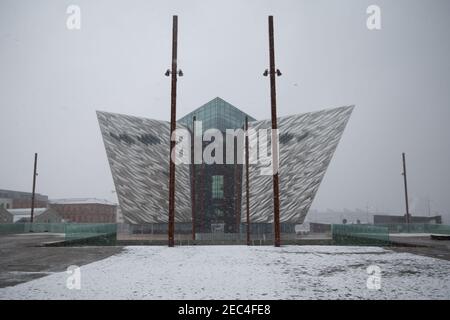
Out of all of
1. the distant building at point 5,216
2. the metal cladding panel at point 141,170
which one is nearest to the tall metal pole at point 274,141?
the metal cladding panel at point 141,170

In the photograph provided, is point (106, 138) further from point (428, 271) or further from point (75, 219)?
point (75, 219)

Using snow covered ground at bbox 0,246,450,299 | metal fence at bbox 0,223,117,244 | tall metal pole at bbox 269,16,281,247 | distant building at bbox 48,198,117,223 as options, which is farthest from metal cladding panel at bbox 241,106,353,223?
distant building at bbox 48,198,117,223

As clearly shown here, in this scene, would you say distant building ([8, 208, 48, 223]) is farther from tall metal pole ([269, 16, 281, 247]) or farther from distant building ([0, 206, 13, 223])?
tall metal pole ([269, 16, 281, 247])

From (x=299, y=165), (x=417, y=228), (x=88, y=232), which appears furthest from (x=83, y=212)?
(x=417, y=228)

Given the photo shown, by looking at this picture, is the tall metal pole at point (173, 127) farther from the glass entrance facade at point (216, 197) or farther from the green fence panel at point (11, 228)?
the glass entrance facade at point (216, 197)

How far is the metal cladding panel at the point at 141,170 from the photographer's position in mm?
38531

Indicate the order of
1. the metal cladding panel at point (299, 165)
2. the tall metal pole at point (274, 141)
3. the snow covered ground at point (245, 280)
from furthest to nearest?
the metal cladding panel at point (299, 165)
the tall metal pole at point (274, 141)
the snow covered ground at point (245, 280)

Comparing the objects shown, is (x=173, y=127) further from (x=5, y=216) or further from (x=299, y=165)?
(x=5, y=216)

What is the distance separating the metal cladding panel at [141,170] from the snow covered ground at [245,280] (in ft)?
99.1

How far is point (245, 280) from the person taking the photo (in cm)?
666

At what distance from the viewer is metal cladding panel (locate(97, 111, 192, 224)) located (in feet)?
126

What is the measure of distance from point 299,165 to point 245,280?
106 ft

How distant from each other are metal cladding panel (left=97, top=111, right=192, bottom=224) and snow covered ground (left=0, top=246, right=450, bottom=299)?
3022cm
